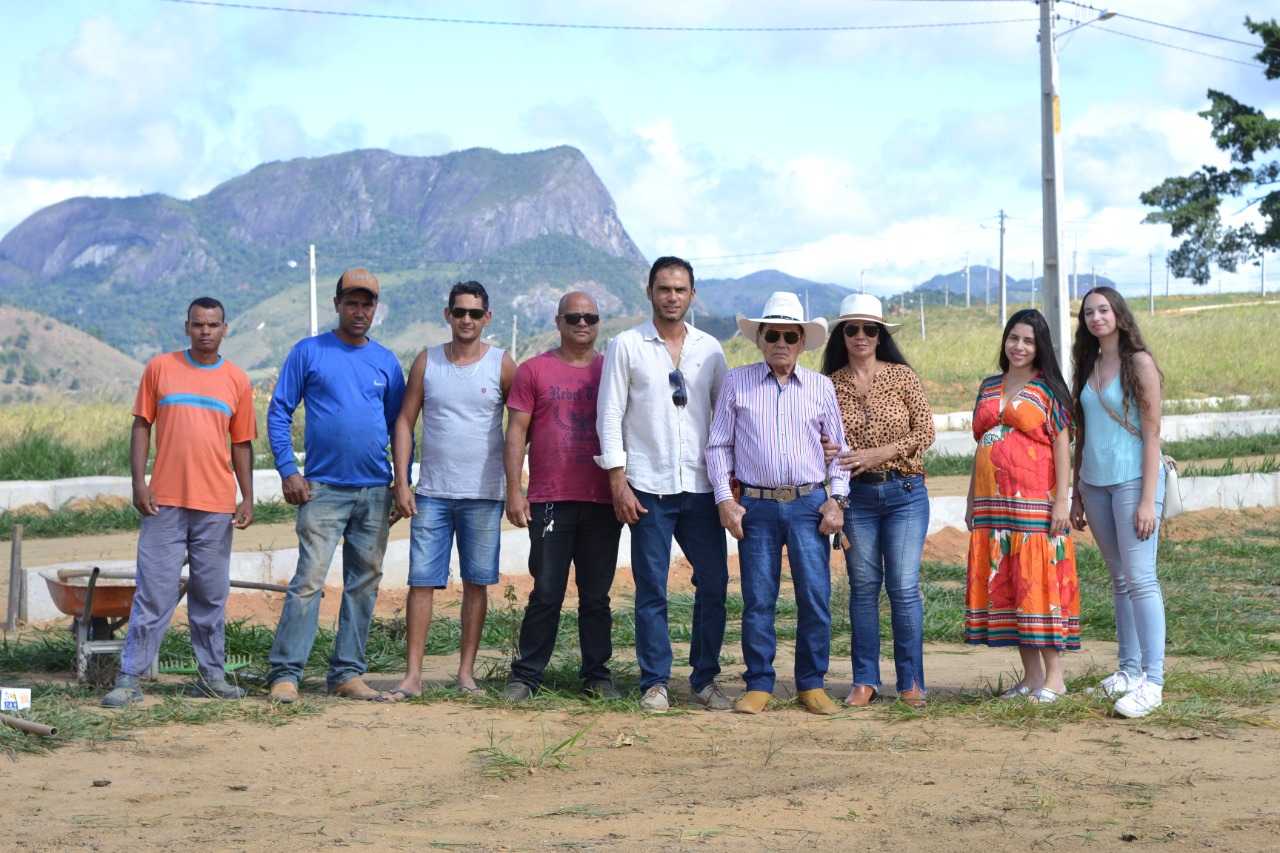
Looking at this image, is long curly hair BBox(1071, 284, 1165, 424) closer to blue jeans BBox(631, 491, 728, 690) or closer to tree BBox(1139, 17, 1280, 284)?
blue jeans BBox(631, 491, 728, 690)

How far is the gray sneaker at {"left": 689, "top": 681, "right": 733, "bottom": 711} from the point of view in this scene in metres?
6.20

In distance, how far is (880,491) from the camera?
6.04 m

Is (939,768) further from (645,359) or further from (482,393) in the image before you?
(482,393)

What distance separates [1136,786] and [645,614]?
2.26 m

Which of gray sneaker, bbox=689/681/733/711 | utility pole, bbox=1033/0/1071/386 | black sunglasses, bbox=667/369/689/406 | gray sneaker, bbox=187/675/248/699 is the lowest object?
gray sneaker, bbox=689/681/733/711

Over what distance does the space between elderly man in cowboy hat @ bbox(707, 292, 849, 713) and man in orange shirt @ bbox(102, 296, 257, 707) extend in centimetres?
217

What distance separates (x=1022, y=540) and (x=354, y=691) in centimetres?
313

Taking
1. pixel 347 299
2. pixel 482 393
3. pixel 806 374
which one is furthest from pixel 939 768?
pixel 347 299

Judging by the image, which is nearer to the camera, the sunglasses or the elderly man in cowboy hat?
the elderly man in cowboy hat

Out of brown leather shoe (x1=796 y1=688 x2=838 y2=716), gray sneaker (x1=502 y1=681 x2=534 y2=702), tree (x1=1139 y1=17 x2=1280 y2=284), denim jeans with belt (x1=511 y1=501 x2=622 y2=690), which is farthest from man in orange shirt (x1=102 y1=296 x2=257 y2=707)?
tree (x1=1139 y1=17 x2=1280 y2=284)

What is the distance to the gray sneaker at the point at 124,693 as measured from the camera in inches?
239

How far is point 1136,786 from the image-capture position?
478cm

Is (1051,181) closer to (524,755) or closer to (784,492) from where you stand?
(784,492)

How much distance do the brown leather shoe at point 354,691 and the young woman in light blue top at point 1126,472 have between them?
3331 mm
